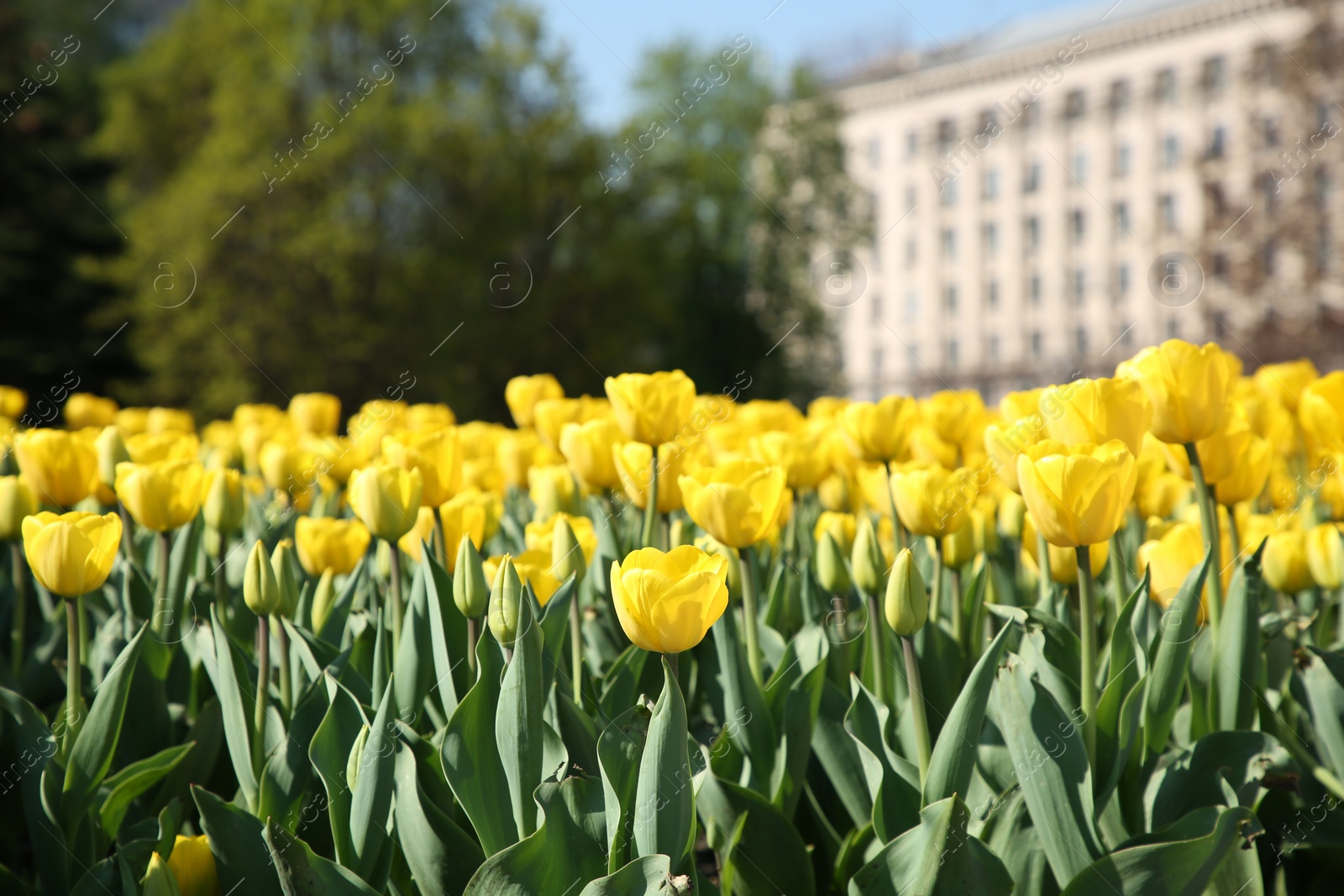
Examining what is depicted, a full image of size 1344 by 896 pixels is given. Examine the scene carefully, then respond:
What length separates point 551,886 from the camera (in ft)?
4.03

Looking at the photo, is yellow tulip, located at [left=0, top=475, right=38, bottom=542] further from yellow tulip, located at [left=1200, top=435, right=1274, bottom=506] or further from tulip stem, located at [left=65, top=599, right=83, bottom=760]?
yellow tulip, located at [left=1200, top=435, right=1274, bottom=506]


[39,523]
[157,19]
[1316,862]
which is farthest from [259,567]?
[157,19]

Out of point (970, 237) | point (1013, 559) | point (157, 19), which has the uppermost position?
point (157, 19)

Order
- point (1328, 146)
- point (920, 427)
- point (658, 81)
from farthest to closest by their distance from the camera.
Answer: point (658, 81) < point (1328, 146) < point (920, 427)

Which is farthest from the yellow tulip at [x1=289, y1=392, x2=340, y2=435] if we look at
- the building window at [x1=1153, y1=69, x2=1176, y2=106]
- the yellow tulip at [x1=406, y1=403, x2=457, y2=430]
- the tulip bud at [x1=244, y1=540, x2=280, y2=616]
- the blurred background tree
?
the building window at [x1=1153, y1=69, x2=1176, y2=106]

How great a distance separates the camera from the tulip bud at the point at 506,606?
132 cm

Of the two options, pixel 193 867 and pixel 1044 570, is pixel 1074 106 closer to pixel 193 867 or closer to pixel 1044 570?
pixel 1044 570

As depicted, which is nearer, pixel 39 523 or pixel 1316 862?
pixel 39 523

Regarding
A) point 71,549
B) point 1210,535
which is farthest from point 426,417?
point 1210,535

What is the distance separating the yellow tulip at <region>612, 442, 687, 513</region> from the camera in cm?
204

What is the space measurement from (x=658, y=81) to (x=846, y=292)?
18.4 metres

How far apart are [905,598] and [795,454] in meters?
1.03

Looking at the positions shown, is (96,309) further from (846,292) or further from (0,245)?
(846,292)

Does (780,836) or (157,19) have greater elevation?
(157,19)
